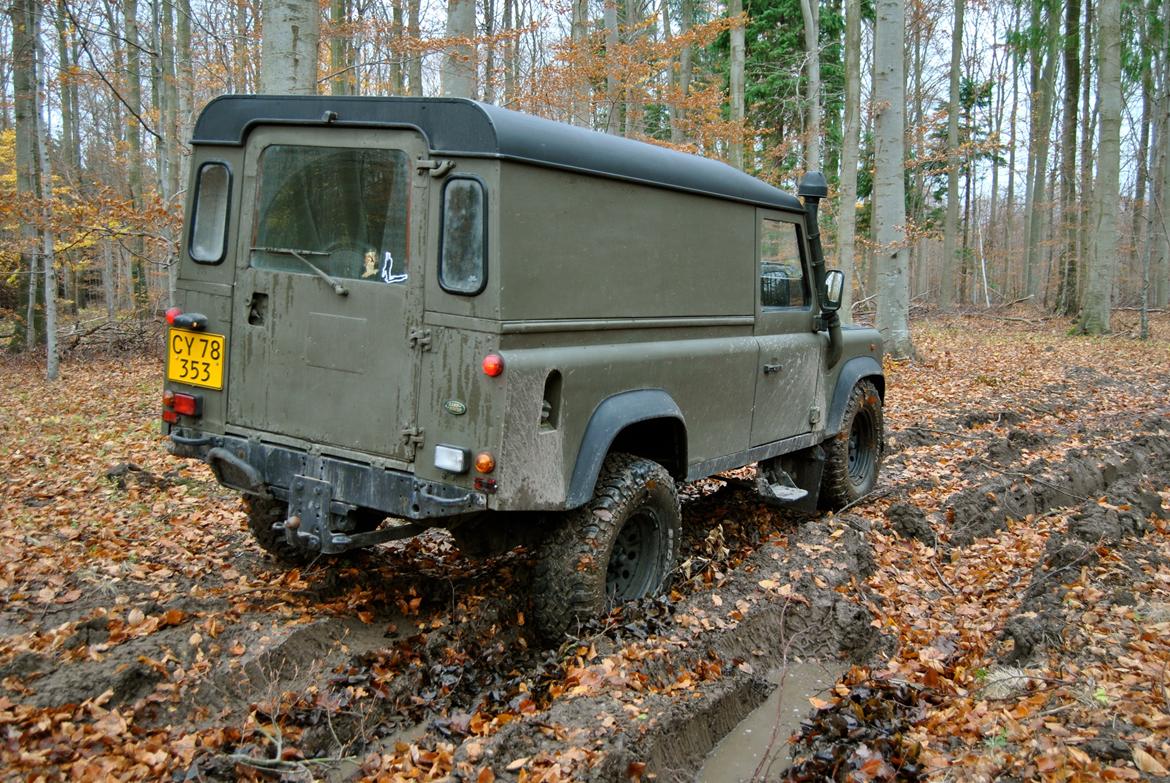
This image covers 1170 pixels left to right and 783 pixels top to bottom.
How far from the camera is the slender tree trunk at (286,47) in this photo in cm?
771

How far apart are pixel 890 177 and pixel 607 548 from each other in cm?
1145

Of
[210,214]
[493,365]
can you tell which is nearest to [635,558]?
[493,365]

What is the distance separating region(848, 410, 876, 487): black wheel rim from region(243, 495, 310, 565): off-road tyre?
14.8ft

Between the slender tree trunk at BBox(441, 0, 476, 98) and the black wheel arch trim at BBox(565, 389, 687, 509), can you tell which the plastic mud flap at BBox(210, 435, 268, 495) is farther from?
the slender tree trunk at BBox(441, 0, 476, 98)

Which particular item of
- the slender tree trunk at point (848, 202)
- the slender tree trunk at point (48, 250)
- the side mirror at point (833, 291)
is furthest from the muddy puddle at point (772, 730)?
the slender tree trunk at point (48, 250)

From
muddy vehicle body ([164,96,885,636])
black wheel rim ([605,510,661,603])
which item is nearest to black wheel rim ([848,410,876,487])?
muddy vehicle body ([164,96,885,636])

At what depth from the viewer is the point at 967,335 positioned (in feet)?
71.7

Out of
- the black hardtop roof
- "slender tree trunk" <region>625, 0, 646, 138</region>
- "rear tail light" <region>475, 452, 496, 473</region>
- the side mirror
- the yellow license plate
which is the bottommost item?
"rear tail light" <region>475, 452, 496, 473</region>

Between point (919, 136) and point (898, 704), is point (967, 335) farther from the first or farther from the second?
point (898, 704)

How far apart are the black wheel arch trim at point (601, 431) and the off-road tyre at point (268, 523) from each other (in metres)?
1.78

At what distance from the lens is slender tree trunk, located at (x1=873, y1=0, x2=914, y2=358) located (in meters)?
13.6

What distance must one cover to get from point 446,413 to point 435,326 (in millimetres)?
389

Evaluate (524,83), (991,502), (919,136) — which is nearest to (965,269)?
(919,136)

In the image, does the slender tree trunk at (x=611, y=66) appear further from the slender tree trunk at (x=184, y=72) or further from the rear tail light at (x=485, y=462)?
the rear tail light at (x=485, y=462)
